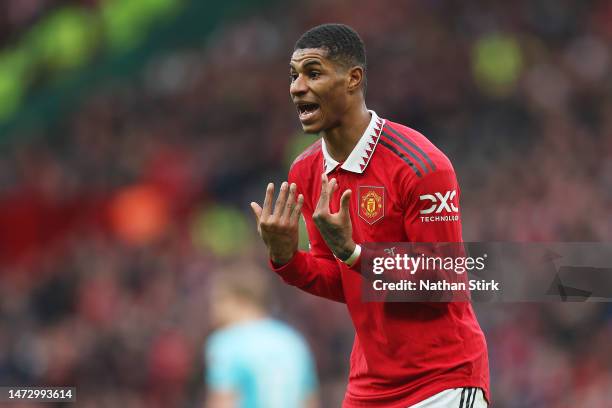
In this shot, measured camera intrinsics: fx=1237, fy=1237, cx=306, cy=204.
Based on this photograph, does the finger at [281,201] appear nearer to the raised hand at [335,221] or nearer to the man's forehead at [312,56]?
the raised hand at [335,221]

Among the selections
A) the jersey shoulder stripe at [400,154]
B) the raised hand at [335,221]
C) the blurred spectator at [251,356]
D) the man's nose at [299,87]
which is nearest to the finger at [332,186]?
the raised hand at [335,221]

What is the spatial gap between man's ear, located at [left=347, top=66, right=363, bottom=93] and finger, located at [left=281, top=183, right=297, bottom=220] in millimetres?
423

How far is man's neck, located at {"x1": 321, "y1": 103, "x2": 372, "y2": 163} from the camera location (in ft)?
14.4

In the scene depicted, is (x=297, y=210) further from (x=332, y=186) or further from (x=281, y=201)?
(x=332, y=186)

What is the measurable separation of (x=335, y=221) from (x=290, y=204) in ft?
0.79

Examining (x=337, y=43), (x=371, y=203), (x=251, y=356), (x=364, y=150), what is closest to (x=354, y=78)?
(x=337, y=43)

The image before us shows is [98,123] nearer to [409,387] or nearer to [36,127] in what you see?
[36,127]

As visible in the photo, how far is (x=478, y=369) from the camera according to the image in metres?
4.26

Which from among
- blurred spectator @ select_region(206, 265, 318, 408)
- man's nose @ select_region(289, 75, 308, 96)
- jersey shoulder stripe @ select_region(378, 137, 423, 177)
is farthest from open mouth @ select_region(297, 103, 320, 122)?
blurred spectator @ select_region(206, 265, 318, 408)

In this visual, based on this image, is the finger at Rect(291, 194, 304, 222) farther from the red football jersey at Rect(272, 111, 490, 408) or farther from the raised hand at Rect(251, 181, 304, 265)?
the red football jersey at Rect(272, 111, 490, 408)

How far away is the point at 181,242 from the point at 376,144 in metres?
9.02

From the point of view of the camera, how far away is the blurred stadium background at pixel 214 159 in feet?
33.2

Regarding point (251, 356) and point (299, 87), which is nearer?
point (299, 87)

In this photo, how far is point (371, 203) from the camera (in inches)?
167
